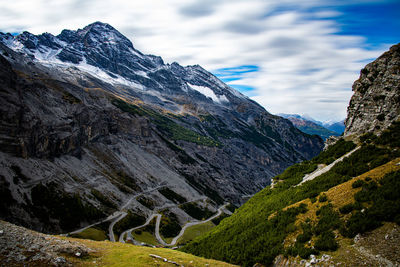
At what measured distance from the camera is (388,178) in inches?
886

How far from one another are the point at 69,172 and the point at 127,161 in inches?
1949

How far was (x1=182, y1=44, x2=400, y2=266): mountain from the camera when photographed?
1930 centimetres

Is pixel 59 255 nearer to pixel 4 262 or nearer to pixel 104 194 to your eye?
pixel 4 262

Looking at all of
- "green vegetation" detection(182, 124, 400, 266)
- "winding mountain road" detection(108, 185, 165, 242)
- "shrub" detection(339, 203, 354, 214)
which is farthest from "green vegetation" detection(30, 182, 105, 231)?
"shrub" detection(339, 203, 354, 214)

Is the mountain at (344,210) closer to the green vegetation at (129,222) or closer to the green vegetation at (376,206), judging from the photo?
the green vegetation at (376,206)

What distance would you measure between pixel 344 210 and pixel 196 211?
15157 cm

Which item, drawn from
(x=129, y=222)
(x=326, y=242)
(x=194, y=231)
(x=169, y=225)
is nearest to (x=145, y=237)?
(x=129, y=222)

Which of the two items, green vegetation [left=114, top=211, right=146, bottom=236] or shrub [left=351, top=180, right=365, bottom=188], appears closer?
shrub [left=351, top=180, right=365, bottom=188]

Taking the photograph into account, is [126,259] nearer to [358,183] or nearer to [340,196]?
[340,196]

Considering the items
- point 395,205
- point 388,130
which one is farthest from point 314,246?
point 388,130

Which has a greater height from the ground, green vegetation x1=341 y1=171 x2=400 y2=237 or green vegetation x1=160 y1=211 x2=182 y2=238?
green vegetation x1=341 y1=171 x2=400 y2=237

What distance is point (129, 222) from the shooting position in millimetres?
114250

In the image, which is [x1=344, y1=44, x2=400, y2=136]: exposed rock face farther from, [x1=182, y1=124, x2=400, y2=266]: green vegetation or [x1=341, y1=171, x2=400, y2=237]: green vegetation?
[x1=341, y1=171, x2=400, y2=237]: green vegetation

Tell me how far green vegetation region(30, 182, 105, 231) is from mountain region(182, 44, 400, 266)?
7577cm
